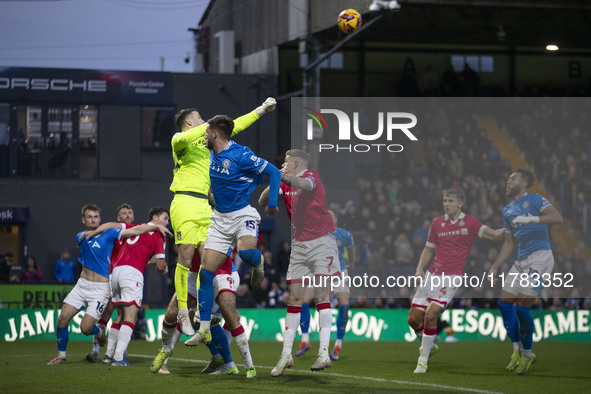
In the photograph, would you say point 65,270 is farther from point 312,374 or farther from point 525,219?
point 525,219

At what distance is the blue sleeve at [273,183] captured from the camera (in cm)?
980

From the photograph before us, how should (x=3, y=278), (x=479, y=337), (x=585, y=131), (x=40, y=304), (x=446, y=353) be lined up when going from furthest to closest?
(x=585, y=131)
(x=3, y=278)
(x=479, y=337)
(x=40, y=304)
(x=446, y=353)

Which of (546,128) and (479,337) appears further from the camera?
(546,128)

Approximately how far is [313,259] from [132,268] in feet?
8.58

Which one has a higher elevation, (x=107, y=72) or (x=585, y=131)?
(x=107, y=72)

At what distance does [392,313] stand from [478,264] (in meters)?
2.57

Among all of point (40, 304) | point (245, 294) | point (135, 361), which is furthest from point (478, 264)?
point (135, 361)

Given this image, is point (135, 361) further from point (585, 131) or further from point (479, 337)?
point (585, 131)

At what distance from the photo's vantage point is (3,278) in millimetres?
25172

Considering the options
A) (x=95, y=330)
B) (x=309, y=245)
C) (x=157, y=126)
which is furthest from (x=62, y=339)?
(x=157, y=126)

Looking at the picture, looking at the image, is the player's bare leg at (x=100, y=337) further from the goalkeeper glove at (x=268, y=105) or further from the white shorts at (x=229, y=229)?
the goalkeeper glove at (x=268, y=105)

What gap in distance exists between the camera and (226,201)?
10.2 m

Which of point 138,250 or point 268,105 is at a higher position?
point 268,105

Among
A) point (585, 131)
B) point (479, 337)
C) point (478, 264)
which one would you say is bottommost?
point (479, 337)
